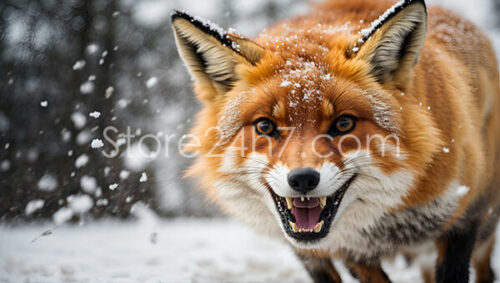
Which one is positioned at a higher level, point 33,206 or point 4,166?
point 4,166

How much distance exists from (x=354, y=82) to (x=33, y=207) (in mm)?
4139

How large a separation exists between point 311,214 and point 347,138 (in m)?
0.55

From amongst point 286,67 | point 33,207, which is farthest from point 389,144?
point 33,207

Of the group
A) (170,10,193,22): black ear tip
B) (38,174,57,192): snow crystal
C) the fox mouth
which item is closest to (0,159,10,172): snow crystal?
(38,174,57,192): snow crystal

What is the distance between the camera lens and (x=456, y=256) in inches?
131

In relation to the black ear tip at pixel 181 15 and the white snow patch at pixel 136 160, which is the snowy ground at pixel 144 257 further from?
the black ear tip at pixel 181 15

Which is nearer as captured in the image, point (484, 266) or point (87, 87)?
point (484, 266)

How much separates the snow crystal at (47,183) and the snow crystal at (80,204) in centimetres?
68

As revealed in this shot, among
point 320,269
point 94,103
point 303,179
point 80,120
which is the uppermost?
point 94,103

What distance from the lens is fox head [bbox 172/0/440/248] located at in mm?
2682

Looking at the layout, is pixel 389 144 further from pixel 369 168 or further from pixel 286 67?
pixel 286 67

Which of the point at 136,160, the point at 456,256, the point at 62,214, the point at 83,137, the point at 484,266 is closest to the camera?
the point at 456,256

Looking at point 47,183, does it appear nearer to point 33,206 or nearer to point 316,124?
point 33,206

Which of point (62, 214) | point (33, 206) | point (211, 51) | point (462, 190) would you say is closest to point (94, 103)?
point (33, 206)
